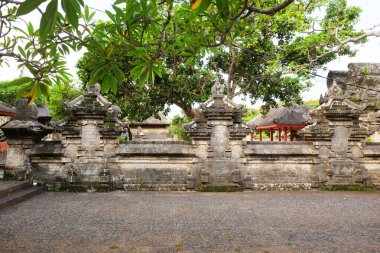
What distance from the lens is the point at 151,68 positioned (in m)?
2.99

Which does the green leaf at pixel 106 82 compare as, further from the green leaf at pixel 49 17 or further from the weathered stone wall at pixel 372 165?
the weathered stone wall at pixel 372 165

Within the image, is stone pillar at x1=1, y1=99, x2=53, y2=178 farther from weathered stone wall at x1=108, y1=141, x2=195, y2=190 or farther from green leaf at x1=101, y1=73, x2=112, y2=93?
green leaf at x1=101, y1=73, x2=112, y2=93

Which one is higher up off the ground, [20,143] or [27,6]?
[27,6]

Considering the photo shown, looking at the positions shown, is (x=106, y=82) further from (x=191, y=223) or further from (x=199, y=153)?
(x=199, y=153)

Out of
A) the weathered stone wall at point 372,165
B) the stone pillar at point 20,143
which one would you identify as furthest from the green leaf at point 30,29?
the weathered stone wall at point 372,165

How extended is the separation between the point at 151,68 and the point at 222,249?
8.84ft

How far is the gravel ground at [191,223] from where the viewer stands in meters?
4.41

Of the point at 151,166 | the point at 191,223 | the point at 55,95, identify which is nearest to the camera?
the point at 191,223

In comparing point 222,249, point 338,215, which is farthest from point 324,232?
point 222,249

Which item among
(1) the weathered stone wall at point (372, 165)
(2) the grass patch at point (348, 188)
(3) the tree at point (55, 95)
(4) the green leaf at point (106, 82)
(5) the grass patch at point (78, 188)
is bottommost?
(2) the grass patch at point (348, 188)

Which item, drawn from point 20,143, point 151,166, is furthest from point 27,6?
point 20,143


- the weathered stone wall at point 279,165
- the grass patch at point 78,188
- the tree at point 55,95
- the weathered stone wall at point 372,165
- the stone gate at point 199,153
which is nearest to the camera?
the grass patch at point 78,188

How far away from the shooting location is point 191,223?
5.59 m

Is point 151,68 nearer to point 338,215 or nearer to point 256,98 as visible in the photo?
point 338,215
